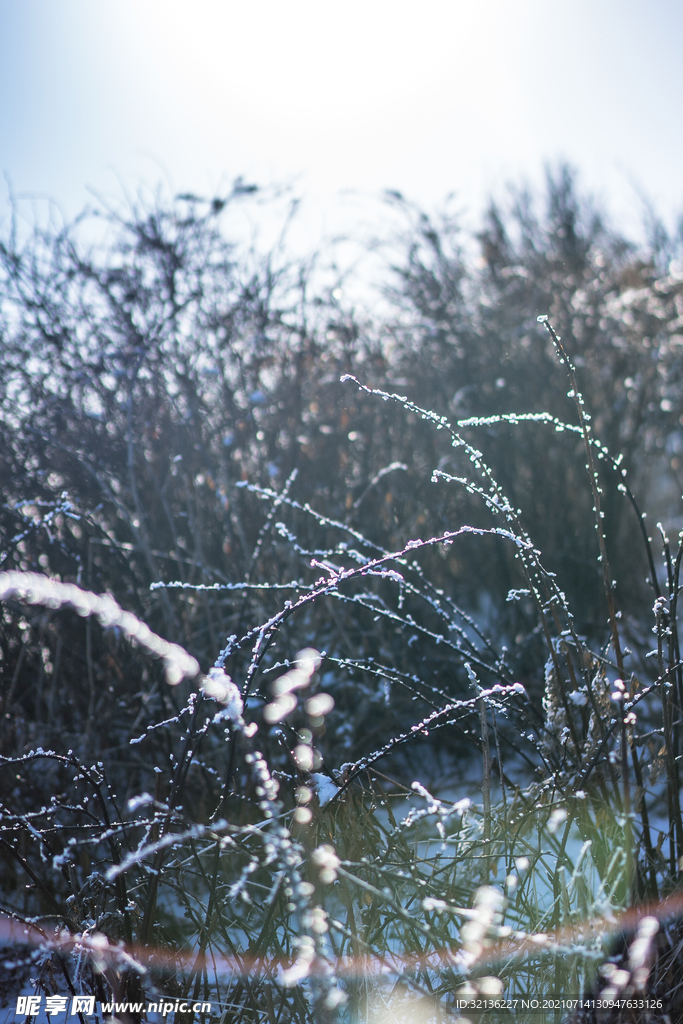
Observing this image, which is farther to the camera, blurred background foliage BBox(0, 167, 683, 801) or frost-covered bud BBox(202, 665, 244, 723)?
blurred background foliage BBox(0, 167, 683, 801)

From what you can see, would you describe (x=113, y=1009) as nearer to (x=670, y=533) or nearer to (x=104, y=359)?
(x=104, y=359)

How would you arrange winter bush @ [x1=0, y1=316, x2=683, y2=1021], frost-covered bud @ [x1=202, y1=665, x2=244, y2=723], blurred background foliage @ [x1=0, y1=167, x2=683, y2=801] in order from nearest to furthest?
1. frost-covered bud @ [x1=202, y1=665, x2=244, y2=723]
2. winter bush @ [x1=0, y1=316, x2=683, y2=1021]
3. blurred background foliage @ [x1=0, y1=167, x2=683, y2=801]

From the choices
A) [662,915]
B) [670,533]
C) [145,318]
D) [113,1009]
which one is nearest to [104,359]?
[145,318]

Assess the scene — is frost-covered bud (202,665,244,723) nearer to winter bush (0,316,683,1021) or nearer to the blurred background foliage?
winter bush (0,316,683,1021)

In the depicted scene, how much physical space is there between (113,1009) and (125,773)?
53.4 inches

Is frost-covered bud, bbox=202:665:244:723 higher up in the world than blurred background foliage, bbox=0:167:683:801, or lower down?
lower down

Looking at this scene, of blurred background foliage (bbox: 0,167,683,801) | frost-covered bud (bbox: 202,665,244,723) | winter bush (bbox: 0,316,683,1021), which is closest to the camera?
frost-covered bud (bbox: 202,665,244,723)

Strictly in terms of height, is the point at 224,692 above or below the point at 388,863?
above

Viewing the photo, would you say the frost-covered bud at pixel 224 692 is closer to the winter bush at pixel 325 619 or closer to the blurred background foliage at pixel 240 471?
the winter bush at pixel 325 619

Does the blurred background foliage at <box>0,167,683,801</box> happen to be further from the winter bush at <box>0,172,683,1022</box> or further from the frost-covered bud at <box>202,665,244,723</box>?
the frost-covered bud at <box>202,665,244,723</box>

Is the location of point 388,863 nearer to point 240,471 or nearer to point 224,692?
point 224,692

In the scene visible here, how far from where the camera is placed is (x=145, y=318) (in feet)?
9.47

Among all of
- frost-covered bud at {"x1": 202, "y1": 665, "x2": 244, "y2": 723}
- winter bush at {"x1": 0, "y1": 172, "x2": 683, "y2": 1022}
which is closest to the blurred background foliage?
winter bush at {"x1": 0, "y1": 172, "x2": 683, "y2": 1022}

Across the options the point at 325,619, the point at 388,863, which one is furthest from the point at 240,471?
the point at 388,863
